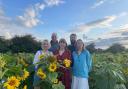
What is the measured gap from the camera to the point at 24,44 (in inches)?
2250

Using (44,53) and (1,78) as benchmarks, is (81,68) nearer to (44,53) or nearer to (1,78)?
(44,53)

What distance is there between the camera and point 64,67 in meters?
7.08

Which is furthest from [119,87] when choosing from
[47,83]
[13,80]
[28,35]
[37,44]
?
[28,35]

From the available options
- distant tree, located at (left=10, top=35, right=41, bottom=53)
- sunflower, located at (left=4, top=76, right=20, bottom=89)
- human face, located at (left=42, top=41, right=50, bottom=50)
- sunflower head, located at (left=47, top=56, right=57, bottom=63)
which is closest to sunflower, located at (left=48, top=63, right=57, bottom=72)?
sunflower head, located at (left=47, top=56, right=57, bottom=63)

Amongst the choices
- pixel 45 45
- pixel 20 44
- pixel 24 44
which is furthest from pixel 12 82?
pixel 24 44

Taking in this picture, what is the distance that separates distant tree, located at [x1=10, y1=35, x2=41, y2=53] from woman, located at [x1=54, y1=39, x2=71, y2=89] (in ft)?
147

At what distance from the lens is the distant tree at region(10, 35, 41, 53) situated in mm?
53697

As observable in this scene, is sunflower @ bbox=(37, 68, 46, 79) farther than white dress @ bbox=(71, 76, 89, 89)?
No

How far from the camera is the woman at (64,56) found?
24.2 ft

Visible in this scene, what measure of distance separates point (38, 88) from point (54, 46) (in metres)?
1.07

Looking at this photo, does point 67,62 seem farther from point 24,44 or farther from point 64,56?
point 24,44

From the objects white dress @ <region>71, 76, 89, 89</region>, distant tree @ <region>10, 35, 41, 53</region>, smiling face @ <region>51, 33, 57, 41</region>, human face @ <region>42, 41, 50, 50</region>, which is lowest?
distant tree @ <region>10, 35, 41, 53</region>

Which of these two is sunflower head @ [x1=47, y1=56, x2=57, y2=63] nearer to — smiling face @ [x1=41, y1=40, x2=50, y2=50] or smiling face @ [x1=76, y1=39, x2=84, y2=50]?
smiling face @ [x1=41, y1=40, x2=50, y2=50]

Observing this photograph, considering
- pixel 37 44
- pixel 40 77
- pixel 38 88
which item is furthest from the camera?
pixel 37 44
